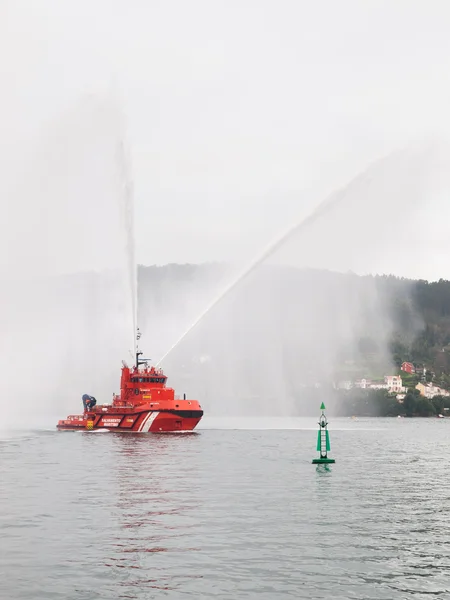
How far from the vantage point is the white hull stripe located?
278ft

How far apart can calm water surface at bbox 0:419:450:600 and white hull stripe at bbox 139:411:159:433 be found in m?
29.7

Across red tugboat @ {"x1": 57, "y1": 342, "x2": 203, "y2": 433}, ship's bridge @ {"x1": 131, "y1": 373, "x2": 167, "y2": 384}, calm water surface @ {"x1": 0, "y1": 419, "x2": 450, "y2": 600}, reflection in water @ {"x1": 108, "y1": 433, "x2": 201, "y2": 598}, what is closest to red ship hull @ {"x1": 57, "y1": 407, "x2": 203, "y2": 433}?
red tugboat @ {"x1": 57, "y1": 342, "x2": 203, "y2": 433}

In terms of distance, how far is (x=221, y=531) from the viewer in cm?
2838

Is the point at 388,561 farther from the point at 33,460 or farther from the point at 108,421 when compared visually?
the point at 108,421

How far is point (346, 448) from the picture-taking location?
79.1 m

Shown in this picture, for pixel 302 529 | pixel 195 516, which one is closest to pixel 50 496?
pixel 195 516

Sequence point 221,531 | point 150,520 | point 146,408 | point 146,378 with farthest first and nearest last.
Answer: point 146,378
point 146,408
point 150,520
point 221,531

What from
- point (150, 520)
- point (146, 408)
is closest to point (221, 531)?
point (150, 520)

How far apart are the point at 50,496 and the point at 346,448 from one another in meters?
46.1

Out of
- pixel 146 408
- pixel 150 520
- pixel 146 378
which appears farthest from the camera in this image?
pixel 146 378

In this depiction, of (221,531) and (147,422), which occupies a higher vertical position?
(147,422)

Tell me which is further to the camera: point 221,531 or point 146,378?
point 146,378

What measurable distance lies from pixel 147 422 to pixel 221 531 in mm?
58229

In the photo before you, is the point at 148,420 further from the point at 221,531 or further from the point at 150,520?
the point at 221,531
